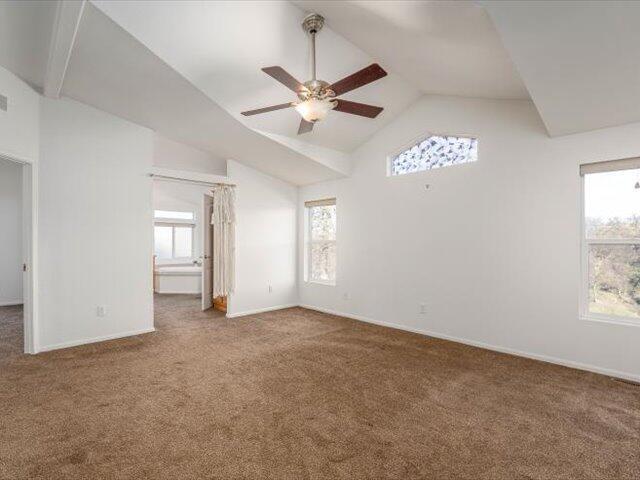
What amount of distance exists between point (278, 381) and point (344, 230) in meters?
2.99

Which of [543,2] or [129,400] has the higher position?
[543,2]

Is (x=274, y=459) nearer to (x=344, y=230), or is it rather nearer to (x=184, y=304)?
(x=344, y=230)

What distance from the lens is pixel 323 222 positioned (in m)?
5.93

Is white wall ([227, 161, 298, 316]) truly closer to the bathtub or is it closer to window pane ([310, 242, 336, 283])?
window pane ([310, 242, 336, 283])

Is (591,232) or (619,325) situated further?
(591,232)

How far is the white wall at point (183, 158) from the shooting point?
470cm

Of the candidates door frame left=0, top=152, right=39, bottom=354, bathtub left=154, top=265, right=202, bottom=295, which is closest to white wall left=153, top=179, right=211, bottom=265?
bathtub left=154, top=265, right=202, bottom=295

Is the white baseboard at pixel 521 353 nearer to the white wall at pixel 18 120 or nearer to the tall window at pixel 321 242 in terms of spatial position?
the tall window at pixel 321 242

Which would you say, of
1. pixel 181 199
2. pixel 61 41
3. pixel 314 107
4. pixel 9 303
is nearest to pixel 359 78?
pixel 314 107

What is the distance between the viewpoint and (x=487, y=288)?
378cm

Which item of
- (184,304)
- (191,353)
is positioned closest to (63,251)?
(191,353)

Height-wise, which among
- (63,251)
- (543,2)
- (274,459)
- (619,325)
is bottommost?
(274,459)

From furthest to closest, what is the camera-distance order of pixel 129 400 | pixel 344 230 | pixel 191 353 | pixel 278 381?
1. pixel 344 230
2. pixel 191 353
3. pixel 278 381
4. pixel 129 400

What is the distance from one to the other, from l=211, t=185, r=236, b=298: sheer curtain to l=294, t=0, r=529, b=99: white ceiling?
307 cm
